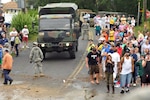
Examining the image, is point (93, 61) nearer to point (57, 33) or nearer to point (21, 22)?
point (57, 33)

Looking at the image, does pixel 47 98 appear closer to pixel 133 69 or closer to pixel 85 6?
pixel 133 69

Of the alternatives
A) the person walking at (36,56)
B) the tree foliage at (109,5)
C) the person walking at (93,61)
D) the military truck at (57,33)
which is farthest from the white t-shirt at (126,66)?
the tree foliage at (109,5)

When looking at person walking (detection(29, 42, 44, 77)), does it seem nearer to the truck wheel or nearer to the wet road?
the wet road

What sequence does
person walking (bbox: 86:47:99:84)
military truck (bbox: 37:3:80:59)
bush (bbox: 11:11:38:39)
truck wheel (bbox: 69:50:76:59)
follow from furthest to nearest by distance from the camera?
bush (bbox: 11:11:38:39) < truck wheel (bbox: 69:50:76:59) < military truck (bbox: 37:3:80:59) < person walking (bbox: 86:47:99:84)

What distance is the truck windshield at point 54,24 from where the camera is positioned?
70.3ft

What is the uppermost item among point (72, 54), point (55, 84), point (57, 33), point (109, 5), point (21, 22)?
point (109, 5)

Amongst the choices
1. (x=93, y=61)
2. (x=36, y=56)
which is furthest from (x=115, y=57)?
(x=36, y=56)

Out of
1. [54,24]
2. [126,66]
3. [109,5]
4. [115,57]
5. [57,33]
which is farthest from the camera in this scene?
[109,5]

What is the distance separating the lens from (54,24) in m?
21.5

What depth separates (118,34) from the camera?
22094 mm

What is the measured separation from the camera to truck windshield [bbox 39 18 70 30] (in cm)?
2144

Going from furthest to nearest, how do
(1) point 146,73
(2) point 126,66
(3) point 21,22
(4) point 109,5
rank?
Result: 1. (4) point 109,5
2. (3) point 21,22
3. (2) point 126,66
4. (1) point 146,73

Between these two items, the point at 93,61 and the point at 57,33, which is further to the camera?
the point at 57,33

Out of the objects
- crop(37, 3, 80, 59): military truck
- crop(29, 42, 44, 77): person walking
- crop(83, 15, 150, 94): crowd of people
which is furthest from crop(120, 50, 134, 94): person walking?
crop(37, 3, 80, 59): military truck
